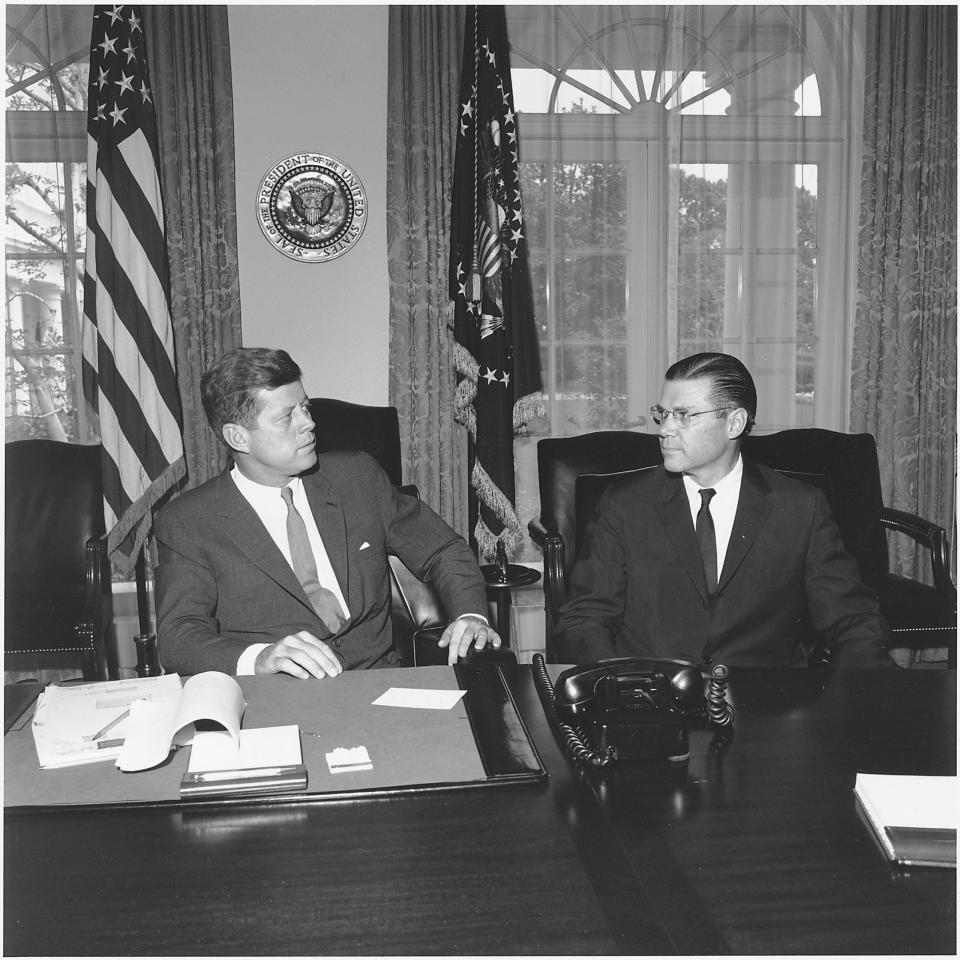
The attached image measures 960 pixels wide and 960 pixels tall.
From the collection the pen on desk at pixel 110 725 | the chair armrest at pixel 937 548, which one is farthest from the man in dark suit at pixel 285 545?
the chair armrest at pixel 937 548

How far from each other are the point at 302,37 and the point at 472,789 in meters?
3.88

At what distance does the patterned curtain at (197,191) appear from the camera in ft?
13.3

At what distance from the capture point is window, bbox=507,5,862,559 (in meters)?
4.29

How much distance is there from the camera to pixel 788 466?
3.57m

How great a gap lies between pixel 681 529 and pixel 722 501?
0.16 m

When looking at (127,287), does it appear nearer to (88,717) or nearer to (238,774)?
(88,717)

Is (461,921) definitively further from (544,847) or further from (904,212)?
(904,212)

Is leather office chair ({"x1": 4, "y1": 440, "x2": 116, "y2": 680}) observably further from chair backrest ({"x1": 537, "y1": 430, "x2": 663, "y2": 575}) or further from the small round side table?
chair backrest ({"x1": 537, "y1": 430, "x2": 663, "y2": 575})

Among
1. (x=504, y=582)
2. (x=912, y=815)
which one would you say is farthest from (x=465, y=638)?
(x=504, y=582)

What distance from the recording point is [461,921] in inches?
38.0

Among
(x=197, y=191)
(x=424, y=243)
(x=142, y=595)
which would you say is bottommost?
(x=142, y=595)

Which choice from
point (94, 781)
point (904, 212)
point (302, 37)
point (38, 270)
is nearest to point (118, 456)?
point (38, 270)

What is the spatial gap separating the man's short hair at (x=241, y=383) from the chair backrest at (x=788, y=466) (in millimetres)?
1170

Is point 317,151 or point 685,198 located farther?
point 685,198
